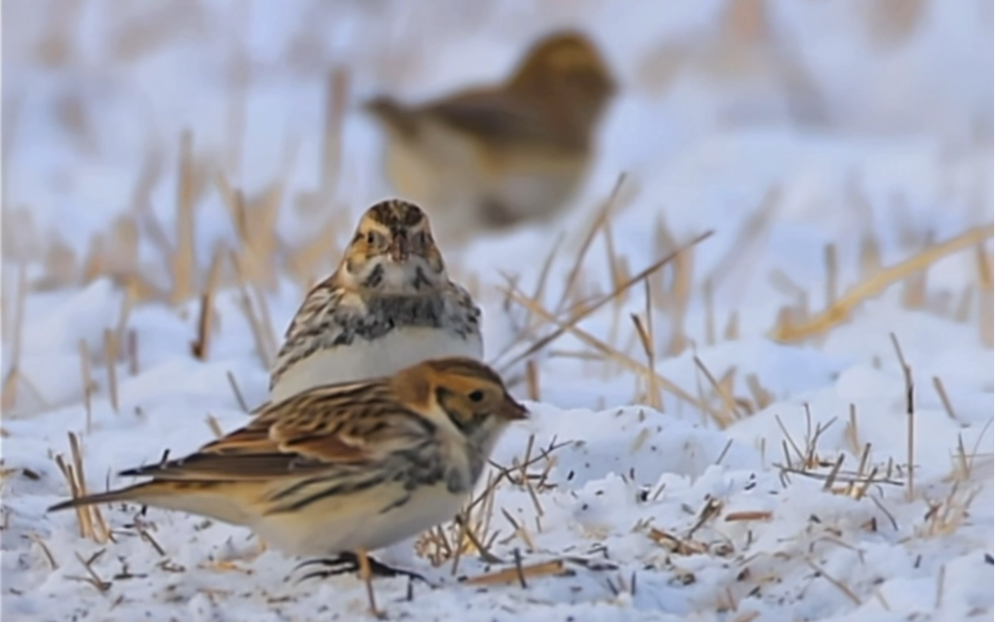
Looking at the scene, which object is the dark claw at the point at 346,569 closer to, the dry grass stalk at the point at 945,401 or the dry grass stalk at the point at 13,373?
the dry grass stalk at the point at 945,401

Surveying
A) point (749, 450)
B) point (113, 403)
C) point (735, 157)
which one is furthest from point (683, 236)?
point (749, 450)

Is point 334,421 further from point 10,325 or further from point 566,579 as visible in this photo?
point 10,325

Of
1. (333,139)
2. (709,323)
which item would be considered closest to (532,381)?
(709,323)

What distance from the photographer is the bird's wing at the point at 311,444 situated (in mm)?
4398

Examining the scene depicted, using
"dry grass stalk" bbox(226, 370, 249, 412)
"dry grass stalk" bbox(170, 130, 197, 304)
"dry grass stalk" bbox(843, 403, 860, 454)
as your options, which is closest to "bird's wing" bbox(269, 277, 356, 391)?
"dry grass stalk" bbox(226, 370, 249, 412)

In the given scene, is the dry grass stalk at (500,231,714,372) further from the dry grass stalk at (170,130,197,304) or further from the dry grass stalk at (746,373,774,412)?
the dry grass stalk at (170,130,197,304)

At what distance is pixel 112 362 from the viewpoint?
7.15 m

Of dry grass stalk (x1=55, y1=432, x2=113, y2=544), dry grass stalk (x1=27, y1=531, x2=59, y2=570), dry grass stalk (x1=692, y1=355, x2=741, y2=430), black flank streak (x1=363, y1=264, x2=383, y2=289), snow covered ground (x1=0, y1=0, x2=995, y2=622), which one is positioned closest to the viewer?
snow covered ground (x1=0, y1=0, x2=995, y2=622)

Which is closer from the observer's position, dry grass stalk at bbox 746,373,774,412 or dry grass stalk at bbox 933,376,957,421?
dry grass stalk at bbox 933,376,957,421

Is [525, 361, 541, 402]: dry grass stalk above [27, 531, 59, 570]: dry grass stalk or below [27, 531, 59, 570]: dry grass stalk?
above

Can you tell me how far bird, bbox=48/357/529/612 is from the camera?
14.3 ft

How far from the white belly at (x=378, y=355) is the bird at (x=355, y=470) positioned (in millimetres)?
911

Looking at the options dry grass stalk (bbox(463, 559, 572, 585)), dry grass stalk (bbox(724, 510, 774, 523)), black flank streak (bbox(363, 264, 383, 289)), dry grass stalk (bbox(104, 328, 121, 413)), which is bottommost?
dry grass stalk (bbox(724, 510, 774, 523))

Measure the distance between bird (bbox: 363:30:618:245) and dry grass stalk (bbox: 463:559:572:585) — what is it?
876 centimetres
